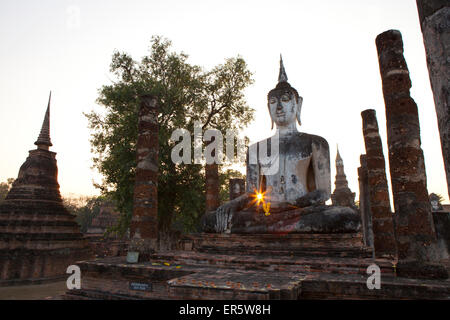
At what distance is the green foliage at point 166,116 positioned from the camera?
12.9 m

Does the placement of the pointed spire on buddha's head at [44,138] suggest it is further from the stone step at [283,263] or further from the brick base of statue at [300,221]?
the stone step at [283,263]

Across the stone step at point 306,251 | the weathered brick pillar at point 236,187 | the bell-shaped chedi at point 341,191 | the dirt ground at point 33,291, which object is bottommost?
the dirt ground at point 33,291

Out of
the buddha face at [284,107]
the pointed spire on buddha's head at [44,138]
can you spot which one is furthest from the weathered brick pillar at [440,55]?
the pointed spire on buddha's head at [44,138]

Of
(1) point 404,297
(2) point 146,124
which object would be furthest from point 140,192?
(1) point 404,297

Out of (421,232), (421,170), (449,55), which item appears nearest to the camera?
(449,55)

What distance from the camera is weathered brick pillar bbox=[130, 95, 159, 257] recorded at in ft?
21.8

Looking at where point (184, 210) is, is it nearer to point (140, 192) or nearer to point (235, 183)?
point (235, 183)

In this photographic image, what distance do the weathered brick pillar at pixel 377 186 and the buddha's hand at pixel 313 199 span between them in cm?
228

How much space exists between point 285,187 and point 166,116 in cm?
811

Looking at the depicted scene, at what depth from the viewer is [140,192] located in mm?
6980

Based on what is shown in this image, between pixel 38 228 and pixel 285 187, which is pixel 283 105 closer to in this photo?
pixel 285 187

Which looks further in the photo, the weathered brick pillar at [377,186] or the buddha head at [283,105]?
the buddha head at [283,105]
